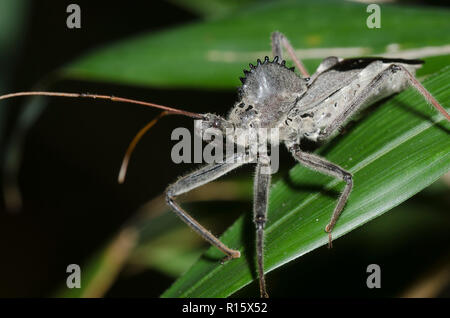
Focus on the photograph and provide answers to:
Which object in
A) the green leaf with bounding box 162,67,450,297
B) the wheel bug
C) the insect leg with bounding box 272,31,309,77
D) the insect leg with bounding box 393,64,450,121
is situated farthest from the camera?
the insect leg with bounding box 272,31,309,77

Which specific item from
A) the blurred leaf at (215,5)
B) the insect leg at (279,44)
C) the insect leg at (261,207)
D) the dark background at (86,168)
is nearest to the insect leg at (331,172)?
the insect leg at (261,207)

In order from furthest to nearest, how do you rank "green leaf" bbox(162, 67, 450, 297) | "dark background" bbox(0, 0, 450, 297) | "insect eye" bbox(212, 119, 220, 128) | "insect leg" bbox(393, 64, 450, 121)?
"dark background" bbox(0, 0, 450, 297) → "insect eye" bbox(212, 119, 220, 128) → "insect leg" bbox(393, 64, 450, 121) → "green leaf" bbox(162, 67, 450, 297)

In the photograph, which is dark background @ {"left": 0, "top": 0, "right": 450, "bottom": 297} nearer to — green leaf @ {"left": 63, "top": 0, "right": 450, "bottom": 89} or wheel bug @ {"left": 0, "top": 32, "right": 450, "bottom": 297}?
green leaf @ {"left": 63, "top": 0, "right": 450, "bottom": 89}

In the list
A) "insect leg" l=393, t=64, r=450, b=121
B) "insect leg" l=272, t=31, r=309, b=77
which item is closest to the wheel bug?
"insect leg" l=393, t=64, r=450, b=121

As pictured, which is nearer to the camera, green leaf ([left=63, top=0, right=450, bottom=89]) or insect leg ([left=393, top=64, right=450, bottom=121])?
insect leg ([left=393, top=64, right=450, bottom=121])

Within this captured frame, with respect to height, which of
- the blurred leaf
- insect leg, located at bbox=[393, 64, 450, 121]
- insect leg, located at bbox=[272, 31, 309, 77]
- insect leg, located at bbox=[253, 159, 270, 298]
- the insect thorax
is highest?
the blurred leaf

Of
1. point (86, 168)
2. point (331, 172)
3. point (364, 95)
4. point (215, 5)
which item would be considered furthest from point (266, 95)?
point (86, 168)

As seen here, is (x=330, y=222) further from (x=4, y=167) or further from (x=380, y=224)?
(x=4, y=167)
